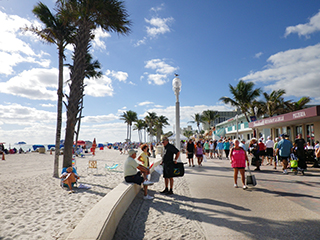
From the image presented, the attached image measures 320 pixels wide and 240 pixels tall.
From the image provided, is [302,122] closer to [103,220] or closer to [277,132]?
[277,132]

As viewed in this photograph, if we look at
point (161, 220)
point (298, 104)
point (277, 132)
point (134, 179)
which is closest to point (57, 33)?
point (134, 179)

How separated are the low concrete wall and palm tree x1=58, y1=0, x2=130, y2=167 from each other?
4652 mm

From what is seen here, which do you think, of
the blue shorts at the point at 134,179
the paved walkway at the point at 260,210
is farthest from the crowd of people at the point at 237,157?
the paved walkway at the point at 260,210

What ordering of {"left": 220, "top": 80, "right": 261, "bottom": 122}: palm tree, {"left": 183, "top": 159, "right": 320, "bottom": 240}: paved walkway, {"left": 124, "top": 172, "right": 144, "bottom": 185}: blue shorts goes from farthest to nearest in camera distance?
{"left": 220, "top": 80, "right": 261, "bottom": 122}: palm tree, {"left": 124, "top": 172, "right": 144, "bottom": 185}: blue shorts, {"left": 183, "top": 159, "right": 320, "bottom": 240}: paved walkway

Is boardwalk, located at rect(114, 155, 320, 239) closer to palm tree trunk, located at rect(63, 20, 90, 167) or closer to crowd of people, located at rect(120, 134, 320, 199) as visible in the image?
crowd of people, located at rect(120, 134, 320, 199)

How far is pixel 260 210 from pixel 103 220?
318 cm

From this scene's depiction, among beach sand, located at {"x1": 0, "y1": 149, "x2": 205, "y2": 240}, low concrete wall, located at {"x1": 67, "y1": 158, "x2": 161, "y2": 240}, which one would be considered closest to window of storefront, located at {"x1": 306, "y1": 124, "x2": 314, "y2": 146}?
beach sand, located at {"x1": 0, "y1": 149, "x2": 205, "y2": 240}

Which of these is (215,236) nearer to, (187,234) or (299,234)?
(187,234)

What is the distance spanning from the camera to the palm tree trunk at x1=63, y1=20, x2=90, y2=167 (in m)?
8.62

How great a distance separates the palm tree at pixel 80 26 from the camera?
8617 mm

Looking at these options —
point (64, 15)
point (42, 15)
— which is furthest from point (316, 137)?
point (42, 15)

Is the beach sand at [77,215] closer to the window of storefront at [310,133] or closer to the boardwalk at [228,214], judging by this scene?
the boardwalk at [228,214]

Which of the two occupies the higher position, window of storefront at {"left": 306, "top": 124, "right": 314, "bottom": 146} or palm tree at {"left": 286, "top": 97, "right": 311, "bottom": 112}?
palm tree at {"left": 286, "top": 97, "right": 311, "bottom": 112}

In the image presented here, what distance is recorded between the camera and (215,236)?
3.52m
